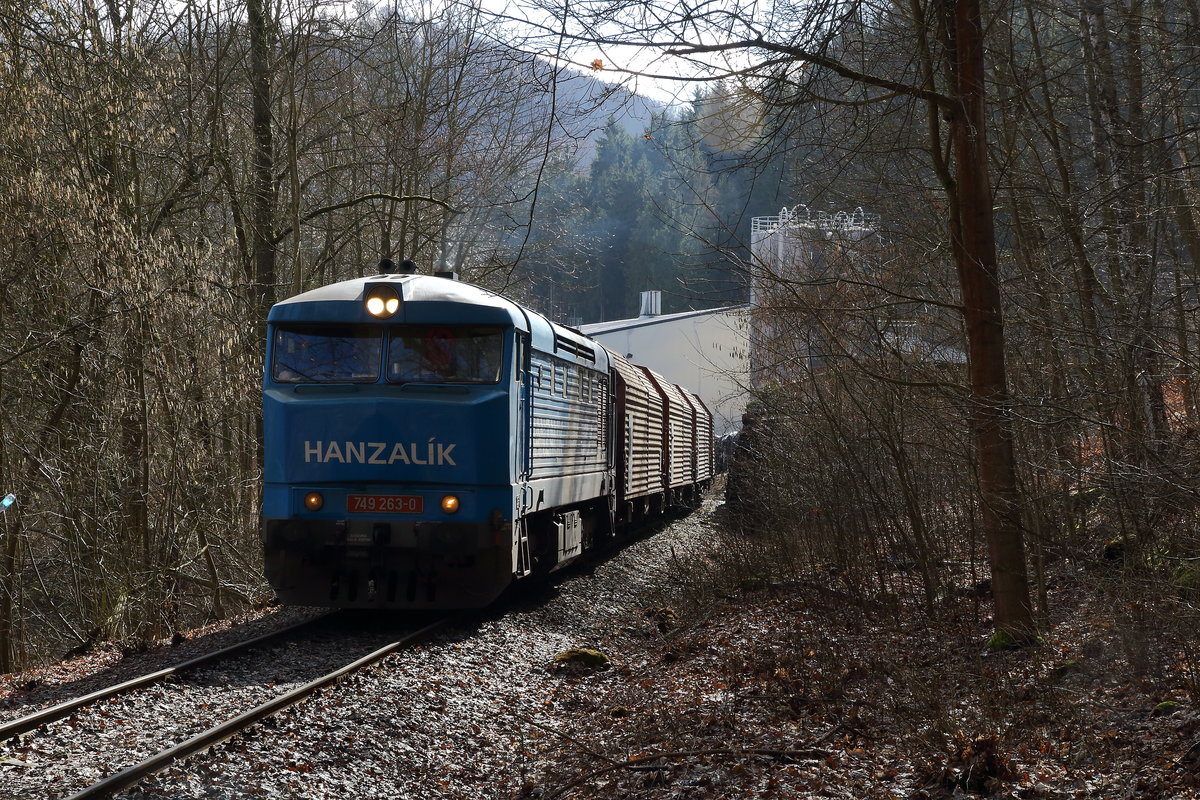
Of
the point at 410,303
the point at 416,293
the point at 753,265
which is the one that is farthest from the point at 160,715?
the point at 753,265

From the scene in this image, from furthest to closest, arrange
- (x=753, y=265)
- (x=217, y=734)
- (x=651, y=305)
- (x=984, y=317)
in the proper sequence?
(x=651, y=305)
(x=753, y=265)
(x=984, y=317)
(x=217, y=734)

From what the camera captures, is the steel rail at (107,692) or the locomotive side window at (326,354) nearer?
the steel rail at (107,692)

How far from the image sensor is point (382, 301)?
10078mm

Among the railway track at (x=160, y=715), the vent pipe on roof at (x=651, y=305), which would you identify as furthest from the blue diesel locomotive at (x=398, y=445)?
the vent pipe on roof at (x=651, y=305)

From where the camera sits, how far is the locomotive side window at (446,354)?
1010cm

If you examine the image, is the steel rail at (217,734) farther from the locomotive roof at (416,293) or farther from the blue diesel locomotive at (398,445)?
the locomotive roof at (416,293)

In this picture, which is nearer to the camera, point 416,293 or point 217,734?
point 217,734

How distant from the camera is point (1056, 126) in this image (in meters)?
9.78

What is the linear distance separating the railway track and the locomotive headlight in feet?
9.59

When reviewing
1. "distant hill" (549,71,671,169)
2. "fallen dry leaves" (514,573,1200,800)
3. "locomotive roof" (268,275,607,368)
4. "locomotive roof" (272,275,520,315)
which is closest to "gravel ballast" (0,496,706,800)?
"fallen dry leaves" (514,573,1200,800)

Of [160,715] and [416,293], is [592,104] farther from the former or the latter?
[416,293]

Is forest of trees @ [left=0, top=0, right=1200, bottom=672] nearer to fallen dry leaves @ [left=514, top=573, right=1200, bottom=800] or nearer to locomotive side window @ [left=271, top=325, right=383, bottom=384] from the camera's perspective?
fallen dry leaves @ [left=514, top=573, right=1200, bottom=800]

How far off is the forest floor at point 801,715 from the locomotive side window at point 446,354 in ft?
7.73

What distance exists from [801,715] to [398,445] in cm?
451
